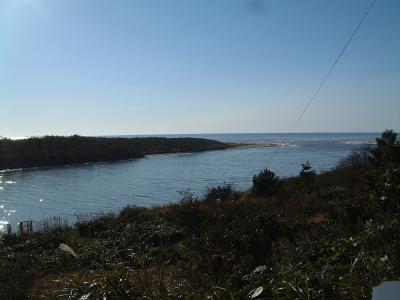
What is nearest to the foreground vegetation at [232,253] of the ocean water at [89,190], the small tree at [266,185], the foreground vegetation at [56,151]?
the small tree at [266,185]

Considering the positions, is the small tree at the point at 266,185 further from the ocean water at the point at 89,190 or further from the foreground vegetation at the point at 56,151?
the foreground vegetation at the point at 56,151

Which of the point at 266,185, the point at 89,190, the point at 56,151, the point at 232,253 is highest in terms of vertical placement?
the point at 56,151

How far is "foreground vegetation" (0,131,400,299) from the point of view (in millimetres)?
4488

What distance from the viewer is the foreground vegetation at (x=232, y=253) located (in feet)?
14.7

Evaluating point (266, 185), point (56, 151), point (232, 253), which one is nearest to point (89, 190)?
point (266, 185)

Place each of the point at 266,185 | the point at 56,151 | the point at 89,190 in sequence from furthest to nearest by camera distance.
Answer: the point at 56,151 → the point at 89,190 → the point at 266,185

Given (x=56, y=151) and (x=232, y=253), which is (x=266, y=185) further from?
(x=56, y=151)

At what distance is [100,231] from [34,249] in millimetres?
3089

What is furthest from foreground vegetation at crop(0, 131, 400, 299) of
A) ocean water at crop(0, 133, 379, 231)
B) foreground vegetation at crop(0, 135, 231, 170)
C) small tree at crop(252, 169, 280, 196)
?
foreground vegetation at crop(0, 135, 231, 170)

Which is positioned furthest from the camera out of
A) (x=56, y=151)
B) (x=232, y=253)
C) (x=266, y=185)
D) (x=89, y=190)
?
(x=56, y=151)

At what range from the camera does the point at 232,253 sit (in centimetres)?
882

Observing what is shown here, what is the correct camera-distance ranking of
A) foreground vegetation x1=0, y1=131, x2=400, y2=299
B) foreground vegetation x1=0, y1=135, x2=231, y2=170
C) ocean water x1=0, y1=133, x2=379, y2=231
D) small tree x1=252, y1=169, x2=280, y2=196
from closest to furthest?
foreground vegetation x1=0, y1=131, x2=400, y2=299 < small tree x1=252, y1=169, x2=280, y2=196 < ocean water x1=0, y1=133, x2=379, y2=231 < foreground vegetation x1=0, y1=135, x2=231, y2=170

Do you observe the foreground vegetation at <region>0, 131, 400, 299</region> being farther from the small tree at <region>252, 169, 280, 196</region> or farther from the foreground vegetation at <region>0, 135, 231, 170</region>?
the foreground vegetation at <region>0, 135, 231, 170</region>

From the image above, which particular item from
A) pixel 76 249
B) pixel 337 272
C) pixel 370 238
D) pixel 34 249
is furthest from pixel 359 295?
pixel 34 249
